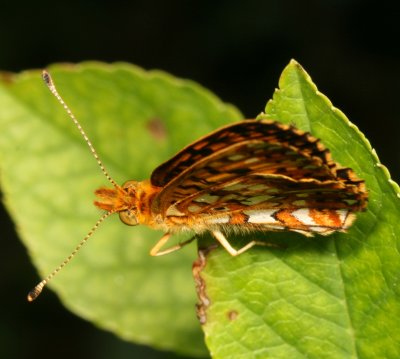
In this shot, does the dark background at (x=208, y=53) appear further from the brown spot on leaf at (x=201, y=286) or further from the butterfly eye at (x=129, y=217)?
the brown spot on leaf at (x=201, y=286)

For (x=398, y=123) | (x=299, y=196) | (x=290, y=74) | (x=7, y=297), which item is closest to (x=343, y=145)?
(x=290, y=74)

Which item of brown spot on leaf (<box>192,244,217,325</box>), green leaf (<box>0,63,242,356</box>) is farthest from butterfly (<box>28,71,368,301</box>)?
green leaf (<box>0,63,242,356</box>)

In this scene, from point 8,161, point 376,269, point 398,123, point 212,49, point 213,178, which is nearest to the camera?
point 376,269

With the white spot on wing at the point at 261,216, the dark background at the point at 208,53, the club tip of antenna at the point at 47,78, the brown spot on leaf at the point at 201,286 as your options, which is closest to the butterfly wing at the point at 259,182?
the white spot on wing at the point at 261,216

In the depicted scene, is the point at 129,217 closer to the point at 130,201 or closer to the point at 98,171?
the point at 130,201

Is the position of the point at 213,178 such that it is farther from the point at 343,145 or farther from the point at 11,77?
the point at 11,77

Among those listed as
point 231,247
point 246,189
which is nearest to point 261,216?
point 246,189

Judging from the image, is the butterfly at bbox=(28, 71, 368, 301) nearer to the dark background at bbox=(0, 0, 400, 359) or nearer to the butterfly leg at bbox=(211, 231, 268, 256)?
the butterfly leg at bbox=(211, 231, 268, 256)
